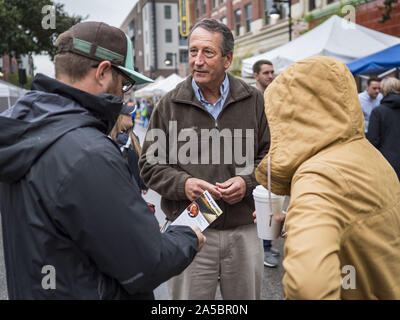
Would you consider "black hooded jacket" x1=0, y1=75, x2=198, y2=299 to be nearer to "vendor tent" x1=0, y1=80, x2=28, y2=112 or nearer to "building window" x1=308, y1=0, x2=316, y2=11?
"vendor tent" x1=0, y1=80, x2=28, y2=112

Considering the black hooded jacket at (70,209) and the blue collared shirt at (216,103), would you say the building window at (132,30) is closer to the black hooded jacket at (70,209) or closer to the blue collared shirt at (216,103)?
the blue collared shirt at (216,103)

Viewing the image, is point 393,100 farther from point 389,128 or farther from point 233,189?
point 233,189

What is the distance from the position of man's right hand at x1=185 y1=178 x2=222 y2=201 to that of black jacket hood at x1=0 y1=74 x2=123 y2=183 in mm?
942

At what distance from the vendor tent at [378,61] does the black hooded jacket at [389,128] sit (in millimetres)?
1715

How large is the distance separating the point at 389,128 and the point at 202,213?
400 centimetres

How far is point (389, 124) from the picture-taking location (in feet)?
16.2

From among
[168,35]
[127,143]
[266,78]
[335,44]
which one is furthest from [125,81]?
[168,35]

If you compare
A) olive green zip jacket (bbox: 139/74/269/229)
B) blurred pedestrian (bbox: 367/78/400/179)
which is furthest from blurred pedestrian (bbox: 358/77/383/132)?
olive green zip jacket (bbox: 139/74/269/229)

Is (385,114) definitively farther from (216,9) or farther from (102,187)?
(216,9)

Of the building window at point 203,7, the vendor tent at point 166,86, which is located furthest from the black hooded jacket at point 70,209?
the building window at point 203,7

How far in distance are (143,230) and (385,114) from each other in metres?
4.65

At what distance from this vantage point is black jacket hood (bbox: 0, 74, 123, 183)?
122 cm

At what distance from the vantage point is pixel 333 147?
132 cm

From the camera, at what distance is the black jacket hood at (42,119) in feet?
4.01
